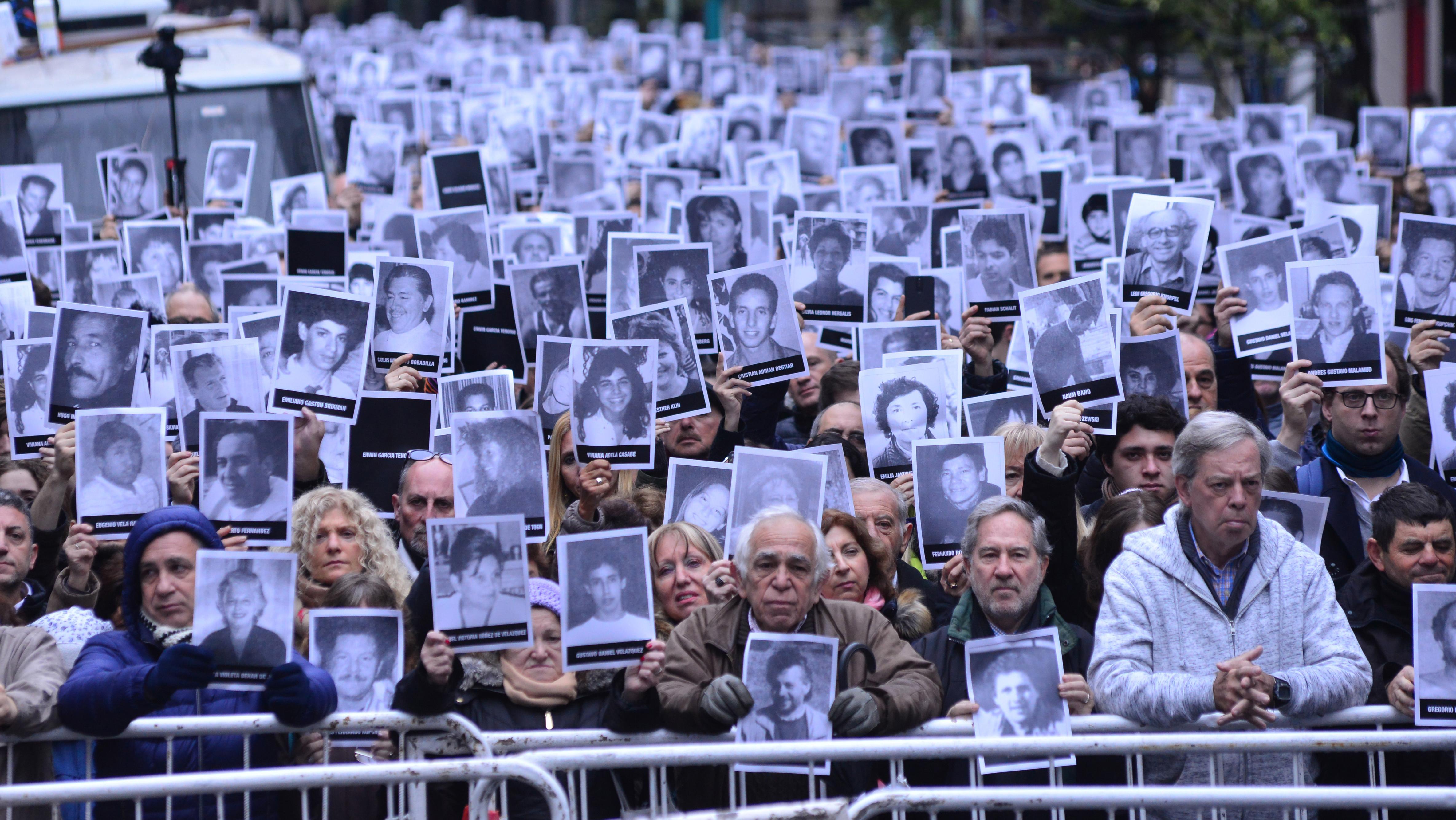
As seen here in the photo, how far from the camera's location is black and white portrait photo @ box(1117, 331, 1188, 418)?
6387mm

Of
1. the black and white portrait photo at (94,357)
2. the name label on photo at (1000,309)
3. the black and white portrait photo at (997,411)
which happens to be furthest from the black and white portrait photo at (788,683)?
the name label on photo at (1000,309)

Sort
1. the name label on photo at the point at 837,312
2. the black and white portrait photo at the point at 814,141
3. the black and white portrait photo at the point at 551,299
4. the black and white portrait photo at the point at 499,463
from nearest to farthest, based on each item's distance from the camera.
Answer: the black and white portrait photo at the point at 499,463 → the black and white portrait photo at the point at 551,299 → the name label on photo at the point at 837,312 → the black and white portrait photo at the point at 814,141

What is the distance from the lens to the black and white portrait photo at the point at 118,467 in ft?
17.6

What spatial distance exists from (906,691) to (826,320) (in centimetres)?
349

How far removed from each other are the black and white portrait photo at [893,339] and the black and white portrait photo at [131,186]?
508 centimetres

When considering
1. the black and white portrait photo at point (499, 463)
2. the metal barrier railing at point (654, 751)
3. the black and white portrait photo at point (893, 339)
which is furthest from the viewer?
the black and white portrait photo at point (893, 339)

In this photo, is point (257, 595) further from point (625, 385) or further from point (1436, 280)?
point (1436, 280)

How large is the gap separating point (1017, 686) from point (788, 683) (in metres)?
0.54

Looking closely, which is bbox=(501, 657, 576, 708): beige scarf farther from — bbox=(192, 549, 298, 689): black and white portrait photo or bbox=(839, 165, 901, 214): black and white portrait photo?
bbox=(839, 165, 901, 214): black and white portrait photo

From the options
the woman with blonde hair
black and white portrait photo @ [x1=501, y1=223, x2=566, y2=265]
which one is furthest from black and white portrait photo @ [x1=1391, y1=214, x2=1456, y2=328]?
black and white portrait photo @ [x1=501, y1=223, x2=566, y2=265]

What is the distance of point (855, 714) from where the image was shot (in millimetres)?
4348

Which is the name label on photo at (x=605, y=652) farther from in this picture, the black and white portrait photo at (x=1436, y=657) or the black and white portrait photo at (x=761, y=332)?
the black and white portrait photo at (x=761, y=332)

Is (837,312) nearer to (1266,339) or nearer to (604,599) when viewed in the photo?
(1266,339)

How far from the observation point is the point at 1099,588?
5332 mm
